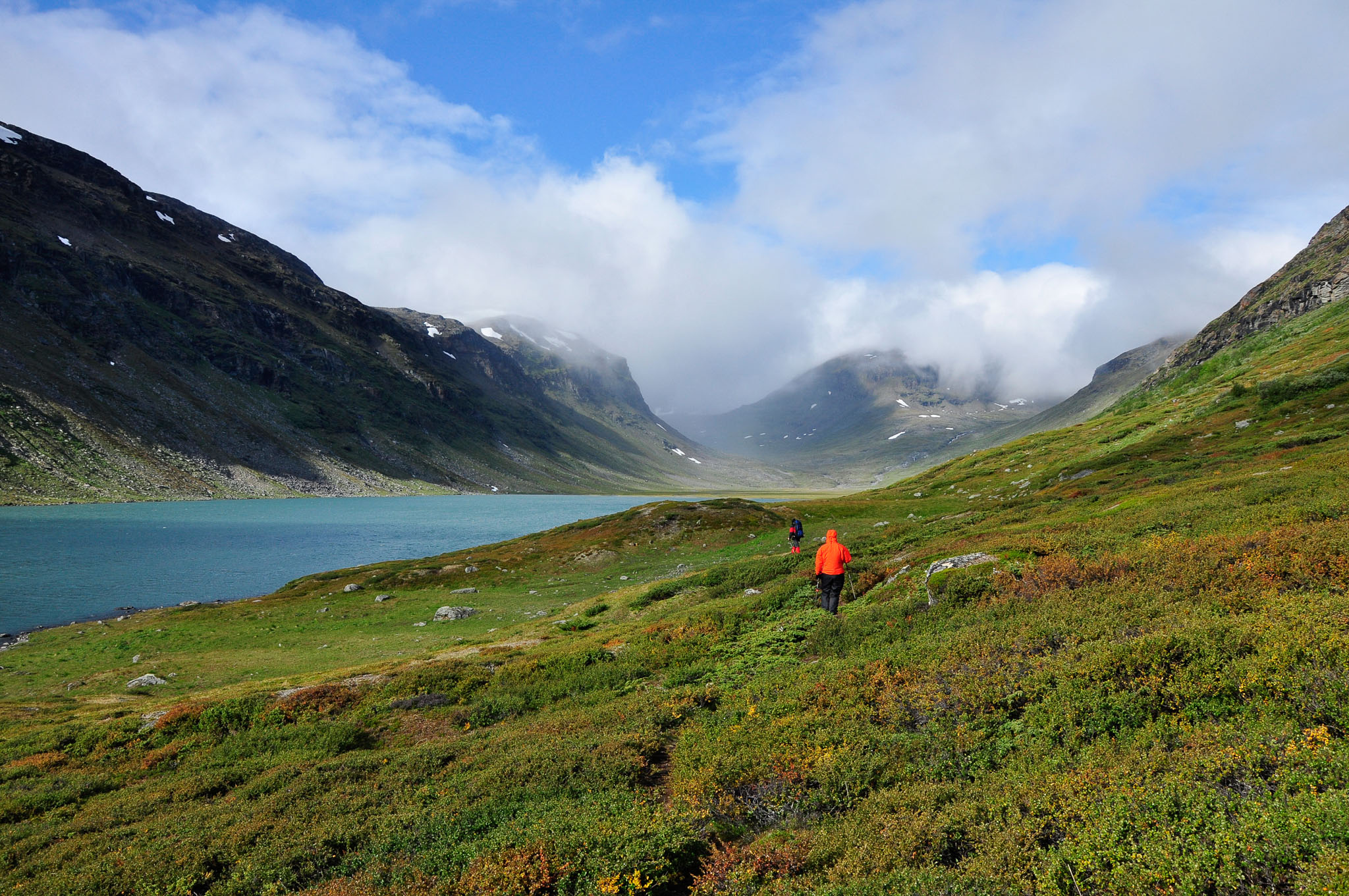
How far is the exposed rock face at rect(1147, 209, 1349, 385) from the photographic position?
3735 inches

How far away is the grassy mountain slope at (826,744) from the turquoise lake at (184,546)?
31088 mm

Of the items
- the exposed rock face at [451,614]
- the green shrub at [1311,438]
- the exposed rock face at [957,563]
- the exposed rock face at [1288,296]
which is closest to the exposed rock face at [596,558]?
the exposed rock face at [451,614]

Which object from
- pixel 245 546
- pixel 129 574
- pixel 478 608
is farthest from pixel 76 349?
pixel 478 608

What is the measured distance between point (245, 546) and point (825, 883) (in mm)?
98625

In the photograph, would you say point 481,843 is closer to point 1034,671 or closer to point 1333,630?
point 1034,671

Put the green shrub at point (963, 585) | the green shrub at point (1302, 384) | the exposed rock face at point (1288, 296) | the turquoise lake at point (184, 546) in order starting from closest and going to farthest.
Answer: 1. the green shrub at point (963, 585)
2. the green shrub at point (1302, 384)
3. the turquoise lake at point (184, 546)
4. the exposed rock face at point (1288, 296)

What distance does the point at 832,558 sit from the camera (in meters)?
19.4

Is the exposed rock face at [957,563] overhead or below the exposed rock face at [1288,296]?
below

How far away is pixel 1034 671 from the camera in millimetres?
10680

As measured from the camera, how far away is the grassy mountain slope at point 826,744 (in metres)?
7.10

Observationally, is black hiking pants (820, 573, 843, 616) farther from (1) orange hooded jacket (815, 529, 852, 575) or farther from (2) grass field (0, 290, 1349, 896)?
(2) grass field (0, 290, 1349, 896)

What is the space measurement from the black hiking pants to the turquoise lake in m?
55.0

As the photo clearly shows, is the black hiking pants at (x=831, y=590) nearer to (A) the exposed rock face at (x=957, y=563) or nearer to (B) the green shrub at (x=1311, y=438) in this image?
(A) the exposed rock face at (x=957, y=563)

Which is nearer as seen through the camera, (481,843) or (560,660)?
(481,843)
